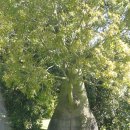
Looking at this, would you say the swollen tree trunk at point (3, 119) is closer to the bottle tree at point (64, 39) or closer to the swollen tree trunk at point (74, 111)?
the swollen tree trunk at point (74, 111)

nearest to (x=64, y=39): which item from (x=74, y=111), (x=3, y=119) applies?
(x=74, y=111)

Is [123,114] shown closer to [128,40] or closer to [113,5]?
[128,40]

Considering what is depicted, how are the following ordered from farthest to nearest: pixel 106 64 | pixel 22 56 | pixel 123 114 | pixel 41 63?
pixel 123 114, pixel 41 63, pixel 22 56, pixel 106 64

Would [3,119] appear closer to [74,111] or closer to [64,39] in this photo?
[74,111]

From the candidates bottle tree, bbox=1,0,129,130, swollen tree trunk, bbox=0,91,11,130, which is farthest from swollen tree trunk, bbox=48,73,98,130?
swollen tree trunk, bbox=0,91,11,130

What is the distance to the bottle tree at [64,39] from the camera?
1247 centimetres

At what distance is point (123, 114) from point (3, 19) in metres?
6.80

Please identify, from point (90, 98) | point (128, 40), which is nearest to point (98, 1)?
point (128, 40)

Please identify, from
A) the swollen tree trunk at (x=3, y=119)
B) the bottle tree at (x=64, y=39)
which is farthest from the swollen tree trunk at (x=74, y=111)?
the swollen tree trunk at (x=3, y=119)

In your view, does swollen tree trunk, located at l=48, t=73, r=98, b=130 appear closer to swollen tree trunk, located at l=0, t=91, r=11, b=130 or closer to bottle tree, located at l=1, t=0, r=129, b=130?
bottle tree, located at l=1, t=0, r=129, b=130

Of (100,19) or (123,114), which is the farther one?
(123,114)

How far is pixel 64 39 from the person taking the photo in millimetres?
13000

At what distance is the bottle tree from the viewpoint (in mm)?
12469

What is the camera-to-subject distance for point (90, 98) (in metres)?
17.6
